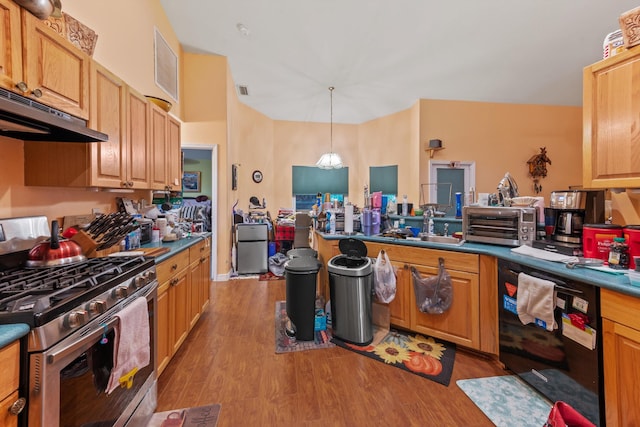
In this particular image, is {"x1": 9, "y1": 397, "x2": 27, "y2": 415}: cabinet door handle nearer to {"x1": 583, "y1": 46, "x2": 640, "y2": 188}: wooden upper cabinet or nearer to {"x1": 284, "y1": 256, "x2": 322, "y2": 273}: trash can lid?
{"x1": 284, "y1": 256, "x2": 322, "y2": 273}: trash can lid

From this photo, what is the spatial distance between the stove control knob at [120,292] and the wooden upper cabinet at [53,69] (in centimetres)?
98

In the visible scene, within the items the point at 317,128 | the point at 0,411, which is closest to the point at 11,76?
the point at 0,411

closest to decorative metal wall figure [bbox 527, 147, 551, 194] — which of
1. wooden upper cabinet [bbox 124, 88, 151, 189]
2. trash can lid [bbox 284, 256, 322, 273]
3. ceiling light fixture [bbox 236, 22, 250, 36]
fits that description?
trash can lid [bbox 284, 256, 322, 273]

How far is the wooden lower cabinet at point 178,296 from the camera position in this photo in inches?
71.3

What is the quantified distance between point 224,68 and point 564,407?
4.93 metres

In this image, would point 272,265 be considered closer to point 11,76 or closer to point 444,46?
point 11,76

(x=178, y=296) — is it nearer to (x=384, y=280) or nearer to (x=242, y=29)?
(x=384, y=280)

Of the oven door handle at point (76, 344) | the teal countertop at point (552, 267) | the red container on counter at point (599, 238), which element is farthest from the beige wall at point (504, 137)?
the oven door handle at point (76, 344)

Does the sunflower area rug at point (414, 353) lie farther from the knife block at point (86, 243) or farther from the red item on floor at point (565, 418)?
the knife block at point (86, 243)

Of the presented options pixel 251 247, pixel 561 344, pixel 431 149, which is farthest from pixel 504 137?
pixel 251 247

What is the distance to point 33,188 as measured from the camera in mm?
1592

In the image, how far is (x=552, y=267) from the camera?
61.9 inches

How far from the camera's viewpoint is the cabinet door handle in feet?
2.58

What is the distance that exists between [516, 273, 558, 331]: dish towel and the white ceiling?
2898mm
